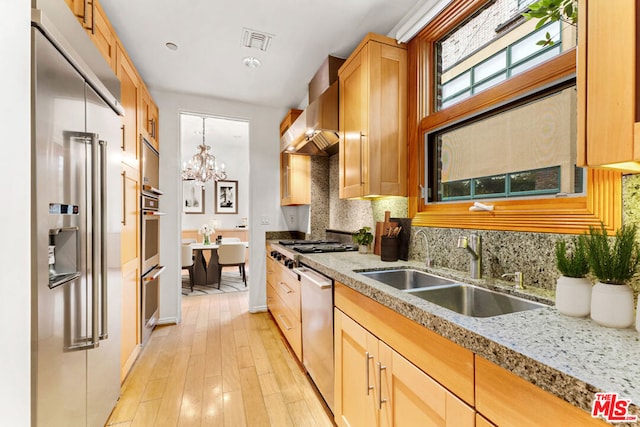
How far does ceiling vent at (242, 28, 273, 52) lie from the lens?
7.26ft

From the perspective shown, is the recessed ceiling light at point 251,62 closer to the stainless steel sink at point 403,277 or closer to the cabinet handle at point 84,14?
the cabinet handle at point 84,14

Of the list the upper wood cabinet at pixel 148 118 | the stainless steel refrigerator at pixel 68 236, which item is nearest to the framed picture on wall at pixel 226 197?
the upper wood cabinet at pixel 148 118

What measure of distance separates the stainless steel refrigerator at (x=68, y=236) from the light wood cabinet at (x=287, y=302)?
4.08ft

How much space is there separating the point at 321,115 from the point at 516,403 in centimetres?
217

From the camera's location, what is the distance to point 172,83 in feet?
10.1

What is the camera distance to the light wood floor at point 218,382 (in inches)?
69.7

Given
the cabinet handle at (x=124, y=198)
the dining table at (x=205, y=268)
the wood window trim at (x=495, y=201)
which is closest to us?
the wood window trim at (x=495, y=201)

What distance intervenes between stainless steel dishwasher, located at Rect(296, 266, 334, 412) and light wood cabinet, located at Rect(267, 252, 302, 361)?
124 mm

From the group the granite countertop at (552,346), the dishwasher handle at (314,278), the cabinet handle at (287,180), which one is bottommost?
the dishwasher handle at (314,278)

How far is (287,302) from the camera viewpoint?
261cm

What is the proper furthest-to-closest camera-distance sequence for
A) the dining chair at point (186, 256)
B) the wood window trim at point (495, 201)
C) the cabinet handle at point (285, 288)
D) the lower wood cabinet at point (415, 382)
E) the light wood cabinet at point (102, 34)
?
the dining chair at point (186, 256)
the cabinet handle at point (285, 288)
the light wood cabinet at point (102, 34)
the wood window trim at point (495, 201)
the lower wood cabinet at point (415, 382)

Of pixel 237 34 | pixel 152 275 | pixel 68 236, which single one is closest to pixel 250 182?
pixel 152 275
